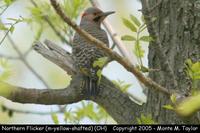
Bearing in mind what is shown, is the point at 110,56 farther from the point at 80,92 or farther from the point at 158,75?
the point at 80,92

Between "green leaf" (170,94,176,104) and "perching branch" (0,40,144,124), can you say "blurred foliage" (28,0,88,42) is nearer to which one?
"perching branch" (0,40,144,124)

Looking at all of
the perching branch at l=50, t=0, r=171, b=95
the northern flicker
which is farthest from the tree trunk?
the perching branch at l=50, t=0, r=171, b=95

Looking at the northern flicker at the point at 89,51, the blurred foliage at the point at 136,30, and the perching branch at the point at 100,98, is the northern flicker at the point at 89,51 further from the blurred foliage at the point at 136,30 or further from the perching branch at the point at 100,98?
the blurred foliage at the point at 136,30

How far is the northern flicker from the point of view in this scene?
4.73 metres

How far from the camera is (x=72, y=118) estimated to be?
A: 14.6 feet

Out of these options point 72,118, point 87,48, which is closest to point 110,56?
point 72,118

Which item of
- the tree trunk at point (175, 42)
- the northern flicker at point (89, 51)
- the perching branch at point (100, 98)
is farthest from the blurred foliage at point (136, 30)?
the northern flicker at point (89, 51)

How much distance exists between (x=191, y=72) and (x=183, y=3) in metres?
0.99

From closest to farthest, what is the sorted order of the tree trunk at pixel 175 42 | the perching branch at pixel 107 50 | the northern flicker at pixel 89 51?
the perching branch at pixel 107 50 → the tree trunk at pixel 175 42 → the northern flicker at pixel 89 51

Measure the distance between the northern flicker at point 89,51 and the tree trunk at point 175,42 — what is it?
0.58 m

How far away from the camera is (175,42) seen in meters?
3.64

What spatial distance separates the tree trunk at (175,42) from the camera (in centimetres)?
356

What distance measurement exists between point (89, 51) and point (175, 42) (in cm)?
211

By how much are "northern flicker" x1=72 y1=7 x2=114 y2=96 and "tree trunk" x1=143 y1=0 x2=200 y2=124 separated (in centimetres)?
58
